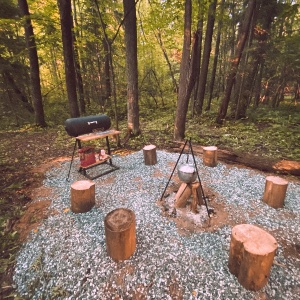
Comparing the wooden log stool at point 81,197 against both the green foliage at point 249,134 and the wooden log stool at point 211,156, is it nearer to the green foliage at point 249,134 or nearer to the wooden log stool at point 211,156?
the wooden log stool at point 211,156

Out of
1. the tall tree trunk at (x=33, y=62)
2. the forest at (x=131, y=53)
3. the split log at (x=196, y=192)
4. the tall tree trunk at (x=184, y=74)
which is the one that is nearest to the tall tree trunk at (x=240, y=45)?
the forest at (x=131, y=53)

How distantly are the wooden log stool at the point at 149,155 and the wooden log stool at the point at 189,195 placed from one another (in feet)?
5.97

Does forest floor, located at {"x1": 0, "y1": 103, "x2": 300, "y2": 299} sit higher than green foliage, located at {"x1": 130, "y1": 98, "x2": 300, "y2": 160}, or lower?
lower

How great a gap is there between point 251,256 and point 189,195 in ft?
4.83

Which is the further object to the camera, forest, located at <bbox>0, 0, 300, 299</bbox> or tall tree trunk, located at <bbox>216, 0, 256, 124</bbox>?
tall tree trunk, located at <bbox>216, 0, 256, 124</bbox>

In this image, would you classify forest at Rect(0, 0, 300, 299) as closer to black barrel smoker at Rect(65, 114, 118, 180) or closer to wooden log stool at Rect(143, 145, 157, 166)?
black barrel smoker at Rect(65, 114, 118, 180)

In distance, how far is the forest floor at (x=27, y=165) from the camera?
2.67m

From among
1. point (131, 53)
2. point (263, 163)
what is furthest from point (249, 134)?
point (131, 53)

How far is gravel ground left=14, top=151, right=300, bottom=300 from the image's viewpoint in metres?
1.99

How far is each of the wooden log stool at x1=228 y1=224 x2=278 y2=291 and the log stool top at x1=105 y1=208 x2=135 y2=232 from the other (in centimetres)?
127

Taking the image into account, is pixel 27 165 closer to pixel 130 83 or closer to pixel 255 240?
pixel 130 83

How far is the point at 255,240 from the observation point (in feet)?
6.55


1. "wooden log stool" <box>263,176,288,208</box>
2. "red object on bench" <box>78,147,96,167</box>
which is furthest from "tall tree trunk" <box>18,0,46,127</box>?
"wooden log stool" <box>263,176,288,208</box>

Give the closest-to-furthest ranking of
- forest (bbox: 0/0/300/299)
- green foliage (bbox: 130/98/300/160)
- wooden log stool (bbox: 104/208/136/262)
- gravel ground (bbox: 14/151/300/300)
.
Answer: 1. gravel ground (bbox: 14/151/300/300)
2. wooden log stool (bbox: 104/208/136/262)
3. forest (bbox: 0/0/300/299)
4. green foliage (bbox: 130/98/300/160)
